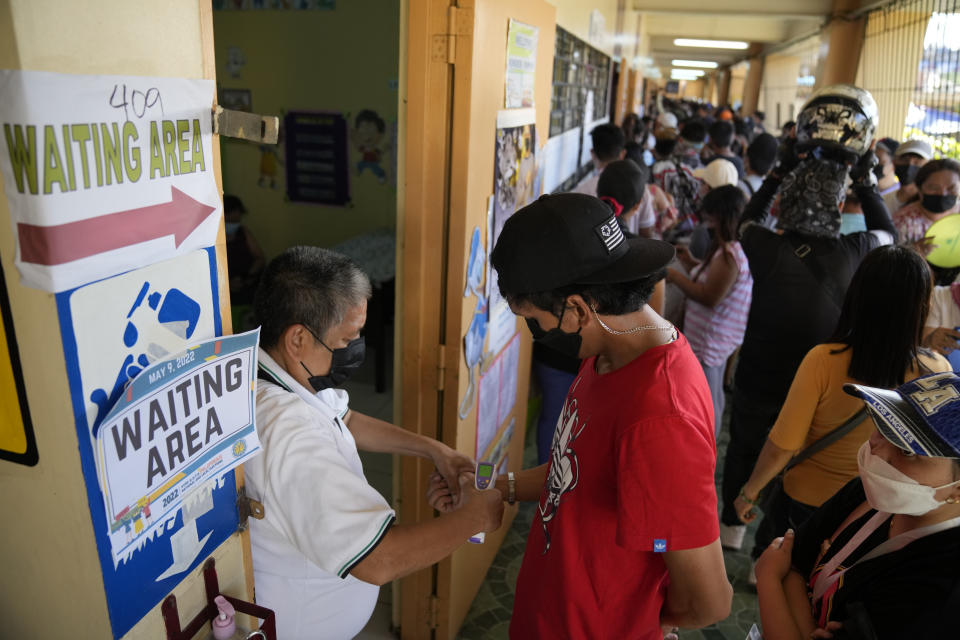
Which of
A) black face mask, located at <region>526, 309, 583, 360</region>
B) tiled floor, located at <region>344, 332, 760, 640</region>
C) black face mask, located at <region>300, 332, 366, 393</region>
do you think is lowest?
tiled floor, located at <region>344, 332, 760, 640</region>

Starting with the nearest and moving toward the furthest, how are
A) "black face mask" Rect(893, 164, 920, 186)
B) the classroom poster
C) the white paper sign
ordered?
the white paper sign → the classroom poster → "black face mask" Rect(893, 164, 920, 186)

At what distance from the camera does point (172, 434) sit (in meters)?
1.02

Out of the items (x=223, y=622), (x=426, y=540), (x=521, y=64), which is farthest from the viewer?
(x=521, y=64)

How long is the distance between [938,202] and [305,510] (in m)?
4.06

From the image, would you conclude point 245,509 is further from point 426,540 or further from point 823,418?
point 823,418

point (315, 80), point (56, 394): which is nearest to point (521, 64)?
point (56, 394)

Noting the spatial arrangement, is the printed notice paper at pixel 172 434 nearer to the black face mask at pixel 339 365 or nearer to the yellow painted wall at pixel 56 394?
A: the yellow painted wall at pixel 56 394

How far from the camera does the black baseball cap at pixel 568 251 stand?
1.31 m

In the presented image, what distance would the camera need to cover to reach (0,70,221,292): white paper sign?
770mm

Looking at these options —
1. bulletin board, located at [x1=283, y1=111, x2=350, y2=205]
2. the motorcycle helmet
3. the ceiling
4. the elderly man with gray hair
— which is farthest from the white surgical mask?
the ceiling

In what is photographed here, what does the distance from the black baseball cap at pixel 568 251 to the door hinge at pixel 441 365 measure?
768 millimetres

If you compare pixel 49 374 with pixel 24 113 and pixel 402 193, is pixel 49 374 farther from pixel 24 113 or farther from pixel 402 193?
pixel 402 193

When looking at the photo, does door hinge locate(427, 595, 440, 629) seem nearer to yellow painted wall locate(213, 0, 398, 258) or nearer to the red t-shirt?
the red t-shirt

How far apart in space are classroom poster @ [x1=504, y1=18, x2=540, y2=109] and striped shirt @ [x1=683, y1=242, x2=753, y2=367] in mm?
1335
